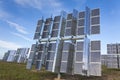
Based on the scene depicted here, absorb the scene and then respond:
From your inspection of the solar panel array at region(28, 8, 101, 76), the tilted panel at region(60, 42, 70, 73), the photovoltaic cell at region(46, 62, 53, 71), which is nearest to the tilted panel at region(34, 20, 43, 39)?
the solar panel array at region(28, 8, 101, 76)

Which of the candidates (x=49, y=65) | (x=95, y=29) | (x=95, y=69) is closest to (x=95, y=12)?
(x=95, y=29)

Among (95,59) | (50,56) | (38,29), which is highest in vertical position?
(38,29)

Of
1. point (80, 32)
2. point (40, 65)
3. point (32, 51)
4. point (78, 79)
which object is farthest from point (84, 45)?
point (32, 51)

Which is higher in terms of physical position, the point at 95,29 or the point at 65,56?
the point at 95,29

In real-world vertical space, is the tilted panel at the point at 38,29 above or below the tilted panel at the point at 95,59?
above

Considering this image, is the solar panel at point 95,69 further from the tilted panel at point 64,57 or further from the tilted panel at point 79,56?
the tilted panel at point 64,57

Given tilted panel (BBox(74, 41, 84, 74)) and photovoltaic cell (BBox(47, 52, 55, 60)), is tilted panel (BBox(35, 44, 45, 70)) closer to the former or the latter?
photovoltaic cell (BBox(47, 52, 55, 60))

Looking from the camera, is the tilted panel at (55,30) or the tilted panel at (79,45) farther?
the tilted panel at (55,30)

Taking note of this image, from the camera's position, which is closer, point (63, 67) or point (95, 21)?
point (95, 21)

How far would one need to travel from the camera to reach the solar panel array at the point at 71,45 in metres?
12.9

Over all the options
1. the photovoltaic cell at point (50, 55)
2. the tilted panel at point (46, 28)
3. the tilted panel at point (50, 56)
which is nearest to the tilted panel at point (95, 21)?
the tilted panel at point (50, 56)

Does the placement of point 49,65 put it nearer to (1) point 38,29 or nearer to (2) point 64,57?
(2) point 64,57

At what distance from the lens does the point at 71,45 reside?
1483 cm

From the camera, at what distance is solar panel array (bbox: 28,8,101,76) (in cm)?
1292
